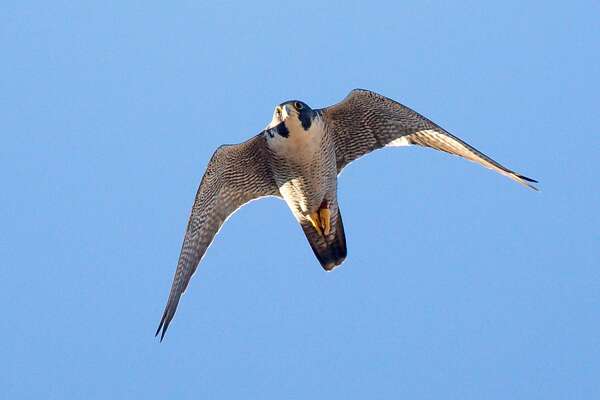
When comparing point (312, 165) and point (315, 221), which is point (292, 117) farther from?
point (315, 221)

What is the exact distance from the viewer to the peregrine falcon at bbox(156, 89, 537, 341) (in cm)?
1013

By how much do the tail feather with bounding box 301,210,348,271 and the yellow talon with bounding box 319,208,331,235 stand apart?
61 millimetres

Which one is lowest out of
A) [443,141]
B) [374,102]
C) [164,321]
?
[164,321]

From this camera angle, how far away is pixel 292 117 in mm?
9797

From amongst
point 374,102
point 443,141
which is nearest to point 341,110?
point 374,102

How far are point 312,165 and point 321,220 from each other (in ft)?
2.67

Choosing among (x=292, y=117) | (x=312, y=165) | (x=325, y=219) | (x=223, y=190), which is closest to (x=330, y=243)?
(x=325, y=219)

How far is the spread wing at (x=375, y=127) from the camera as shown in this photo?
34.1 ft

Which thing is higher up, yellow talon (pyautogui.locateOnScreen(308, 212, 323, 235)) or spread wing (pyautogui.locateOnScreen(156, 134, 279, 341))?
spread wing (pyautogui.locateOnScreen(156, 134, 279, 341))

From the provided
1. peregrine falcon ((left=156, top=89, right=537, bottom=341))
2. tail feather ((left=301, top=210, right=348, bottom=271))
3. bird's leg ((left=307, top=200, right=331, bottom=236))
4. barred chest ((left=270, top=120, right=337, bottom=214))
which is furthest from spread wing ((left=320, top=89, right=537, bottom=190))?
tail feather ((left=301, top=210, right=348, bottom=271))

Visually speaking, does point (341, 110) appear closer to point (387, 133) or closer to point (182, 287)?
point (387, 133)

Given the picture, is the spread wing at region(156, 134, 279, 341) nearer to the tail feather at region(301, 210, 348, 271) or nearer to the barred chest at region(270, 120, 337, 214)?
the barred chest at region(270, 120, 337, 214)

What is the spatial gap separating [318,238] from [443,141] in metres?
1.77

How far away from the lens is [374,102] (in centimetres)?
1041
